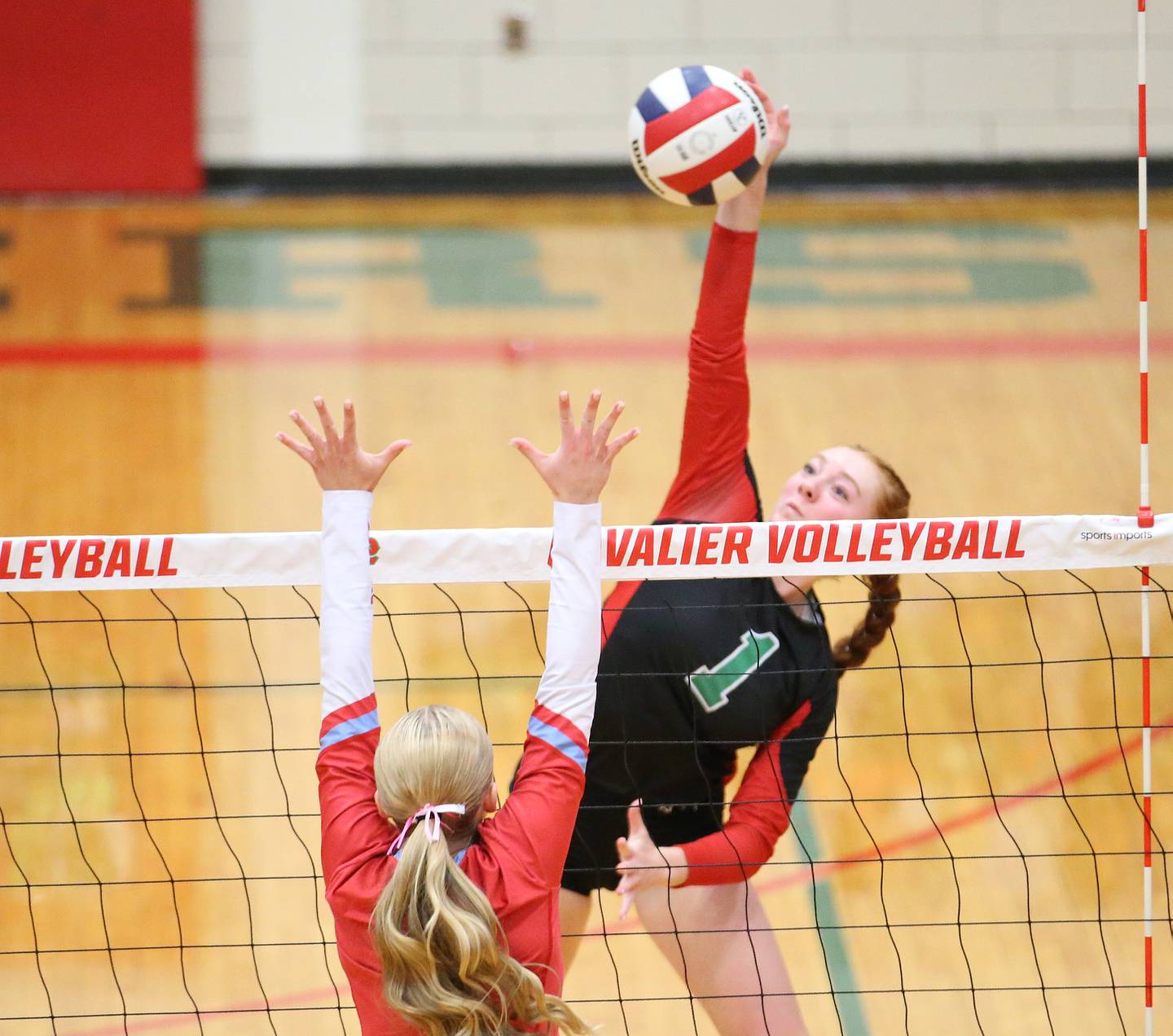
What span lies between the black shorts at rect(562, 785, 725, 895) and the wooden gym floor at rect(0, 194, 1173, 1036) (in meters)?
0.43

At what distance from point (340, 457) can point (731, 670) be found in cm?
107

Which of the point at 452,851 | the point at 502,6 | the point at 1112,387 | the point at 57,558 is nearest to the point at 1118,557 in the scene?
Result: the point at 452,851

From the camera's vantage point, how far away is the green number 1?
3.17 m

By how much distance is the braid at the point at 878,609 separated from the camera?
10.8ft

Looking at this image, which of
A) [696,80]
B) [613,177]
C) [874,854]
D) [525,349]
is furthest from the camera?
[613,177]

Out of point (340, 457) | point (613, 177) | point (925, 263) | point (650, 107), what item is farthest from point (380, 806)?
point (613, 177)

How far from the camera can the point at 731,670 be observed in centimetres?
317

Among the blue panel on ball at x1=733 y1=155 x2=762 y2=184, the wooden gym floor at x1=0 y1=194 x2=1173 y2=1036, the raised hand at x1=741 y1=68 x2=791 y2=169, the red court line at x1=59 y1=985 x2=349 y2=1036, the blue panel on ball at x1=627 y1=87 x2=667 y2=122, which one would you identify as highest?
the blue panel on ball at x1=627 y1=87 x2=667 y2=122

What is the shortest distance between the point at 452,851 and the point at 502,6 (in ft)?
30.0

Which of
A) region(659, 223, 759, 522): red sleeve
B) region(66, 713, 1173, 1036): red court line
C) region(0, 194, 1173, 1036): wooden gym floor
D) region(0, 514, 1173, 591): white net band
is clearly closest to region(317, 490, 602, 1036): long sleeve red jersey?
region(0, 514, 1173, 591): white net band

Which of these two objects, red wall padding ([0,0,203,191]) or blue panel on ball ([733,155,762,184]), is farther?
red wall padding ([0,0,203,191])

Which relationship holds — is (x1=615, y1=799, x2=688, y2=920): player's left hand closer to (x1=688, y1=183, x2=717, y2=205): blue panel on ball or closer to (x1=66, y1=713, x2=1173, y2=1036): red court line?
(x1=66, y1=713, x2=1173, y2=1036): red court line

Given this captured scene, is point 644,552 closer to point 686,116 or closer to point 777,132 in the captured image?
point 777,132

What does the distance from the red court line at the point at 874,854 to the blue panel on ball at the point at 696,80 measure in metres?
2.15
